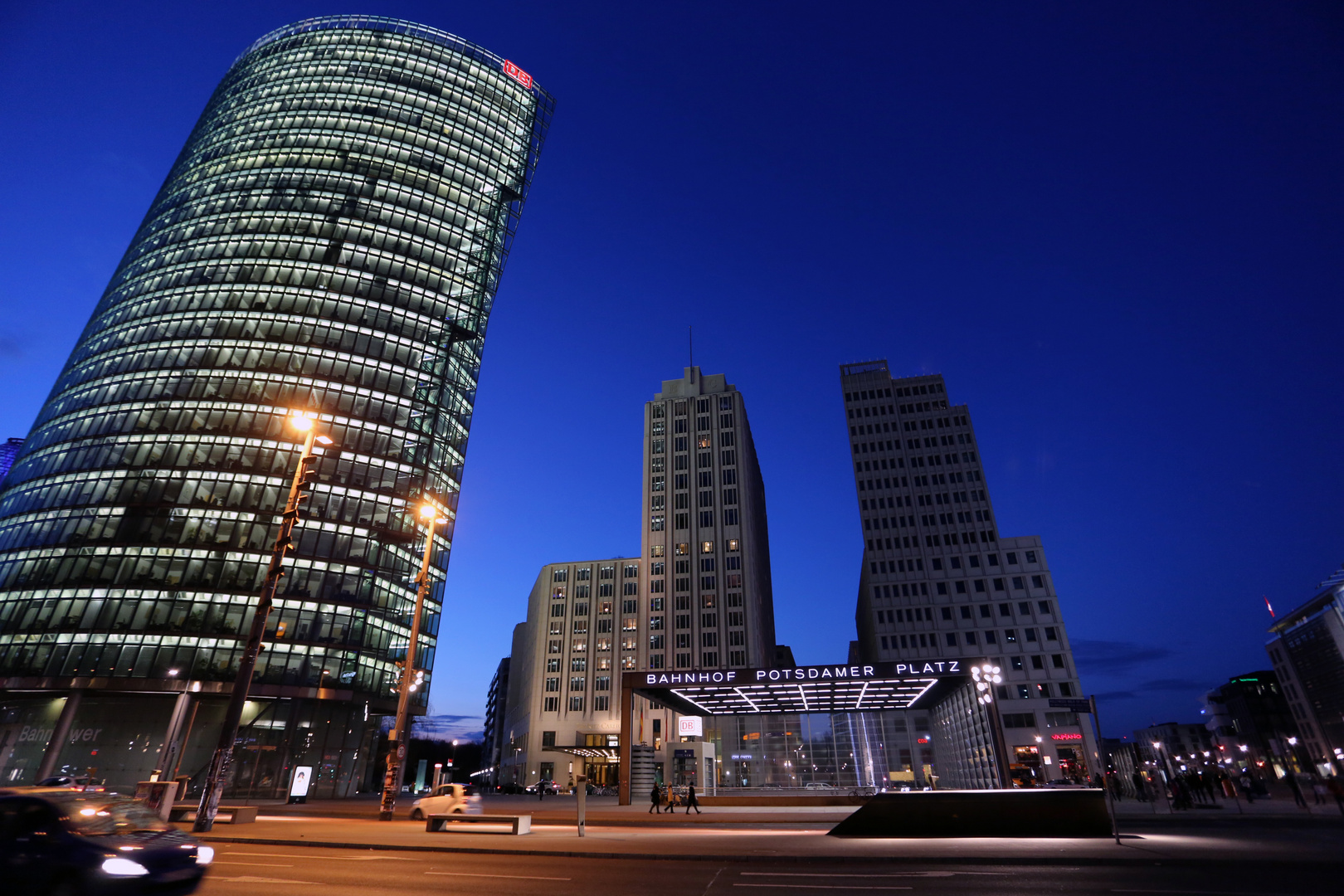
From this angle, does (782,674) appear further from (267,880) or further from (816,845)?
(267,880)

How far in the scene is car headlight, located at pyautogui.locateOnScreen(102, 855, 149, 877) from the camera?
9.31 meters

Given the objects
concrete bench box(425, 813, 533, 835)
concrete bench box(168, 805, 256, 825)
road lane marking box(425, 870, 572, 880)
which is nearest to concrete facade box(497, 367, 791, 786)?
concrete bench box(168, 805, 256, 825)

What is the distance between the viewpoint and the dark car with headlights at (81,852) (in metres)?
8.93

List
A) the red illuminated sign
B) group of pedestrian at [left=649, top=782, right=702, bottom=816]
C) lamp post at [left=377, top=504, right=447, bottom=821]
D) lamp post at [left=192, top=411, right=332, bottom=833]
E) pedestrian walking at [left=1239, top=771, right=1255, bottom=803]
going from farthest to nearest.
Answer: the red illuminated sign
pedestrian walking at [left=1239, top=771, right=1255, bottom=803]
group of pedestrian at [left=649, top=782, right=702, bottom=816]
lamp post at [left=377, top=504, right=447, bottom=821]
lamp post at [left=192, top=411, right=332, bottom=833]

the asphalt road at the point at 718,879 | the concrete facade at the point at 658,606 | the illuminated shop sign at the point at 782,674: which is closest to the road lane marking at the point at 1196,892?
the asphalt road at the point at 718,879

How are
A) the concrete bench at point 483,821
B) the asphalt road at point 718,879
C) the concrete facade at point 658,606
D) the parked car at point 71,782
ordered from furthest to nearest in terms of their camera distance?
1. the concrete facade at point 658,606
2. the parked car at point 71,782
3. the concrete bench at point 483,821
4. the asphalt road at point 718,879

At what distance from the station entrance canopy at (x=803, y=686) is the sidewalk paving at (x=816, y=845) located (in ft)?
39.1

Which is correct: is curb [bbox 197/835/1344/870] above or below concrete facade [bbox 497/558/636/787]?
below

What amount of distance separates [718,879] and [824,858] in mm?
3969

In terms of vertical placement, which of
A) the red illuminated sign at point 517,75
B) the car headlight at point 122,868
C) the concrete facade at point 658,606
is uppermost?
the red illuminated sign at point 517,75

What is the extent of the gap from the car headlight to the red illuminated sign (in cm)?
11098

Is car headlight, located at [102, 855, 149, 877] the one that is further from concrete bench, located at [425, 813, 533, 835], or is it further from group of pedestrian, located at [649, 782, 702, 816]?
group of pedestrian, located at [649, 782, 702, 816]

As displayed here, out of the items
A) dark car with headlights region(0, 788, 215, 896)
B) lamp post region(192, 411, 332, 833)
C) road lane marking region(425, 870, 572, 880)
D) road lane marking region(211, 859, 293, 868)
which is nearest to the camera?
dark car with headlights region(0, 788, 215, 896)

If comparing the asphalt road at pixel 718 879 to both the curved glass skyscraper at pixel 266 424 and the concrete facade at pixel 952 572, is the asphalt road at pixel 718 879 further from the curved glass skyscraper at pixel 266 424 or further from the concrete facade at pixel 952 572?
the concrete facade at pixel 952 572
